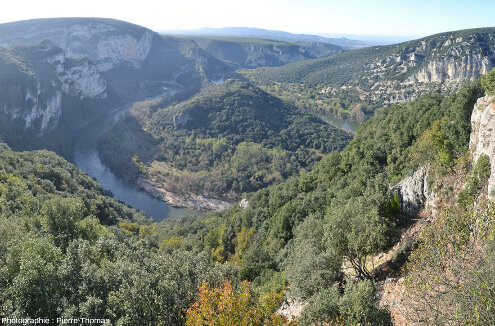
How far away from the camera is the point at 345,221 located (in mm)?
18344

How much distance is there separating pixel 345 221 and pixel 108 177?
297ft

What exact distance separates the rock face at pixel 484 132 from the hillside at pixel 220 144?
66104 millimetres

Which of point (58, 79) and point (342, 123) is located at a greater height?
point (58, 79)

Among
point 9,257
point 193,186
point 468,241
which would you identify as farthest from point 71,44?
point 468,241

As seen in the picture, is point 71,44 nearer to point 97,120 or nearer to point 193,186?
point 97,120

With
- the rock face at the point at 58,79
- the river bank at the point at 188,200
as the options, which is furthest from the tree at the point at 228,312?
the rock face at the point at 58,79

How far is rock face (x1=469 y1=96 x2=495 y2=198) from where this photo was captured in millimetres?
16284

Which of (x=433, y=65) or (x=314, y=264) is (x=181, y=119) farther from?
(x=433, y=65)

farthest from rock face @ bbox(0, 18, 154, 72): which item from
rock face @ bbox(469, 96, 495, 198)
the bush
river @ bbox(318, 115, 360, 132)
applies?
rock face @ bbox(469, 96, 495, 198)

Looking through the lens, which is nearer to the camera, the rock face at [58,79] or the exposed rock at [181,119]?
the rock face at [58,79]

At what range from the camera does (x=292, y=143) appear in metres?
102

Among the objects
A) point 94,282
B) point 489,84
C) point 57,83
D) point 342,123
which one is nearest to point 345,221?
point 489,84

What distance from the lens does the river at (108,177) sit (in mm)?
79000

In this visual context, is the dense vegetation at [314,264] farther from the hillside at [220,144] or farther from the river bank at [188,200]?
the hillside at [220,144]
